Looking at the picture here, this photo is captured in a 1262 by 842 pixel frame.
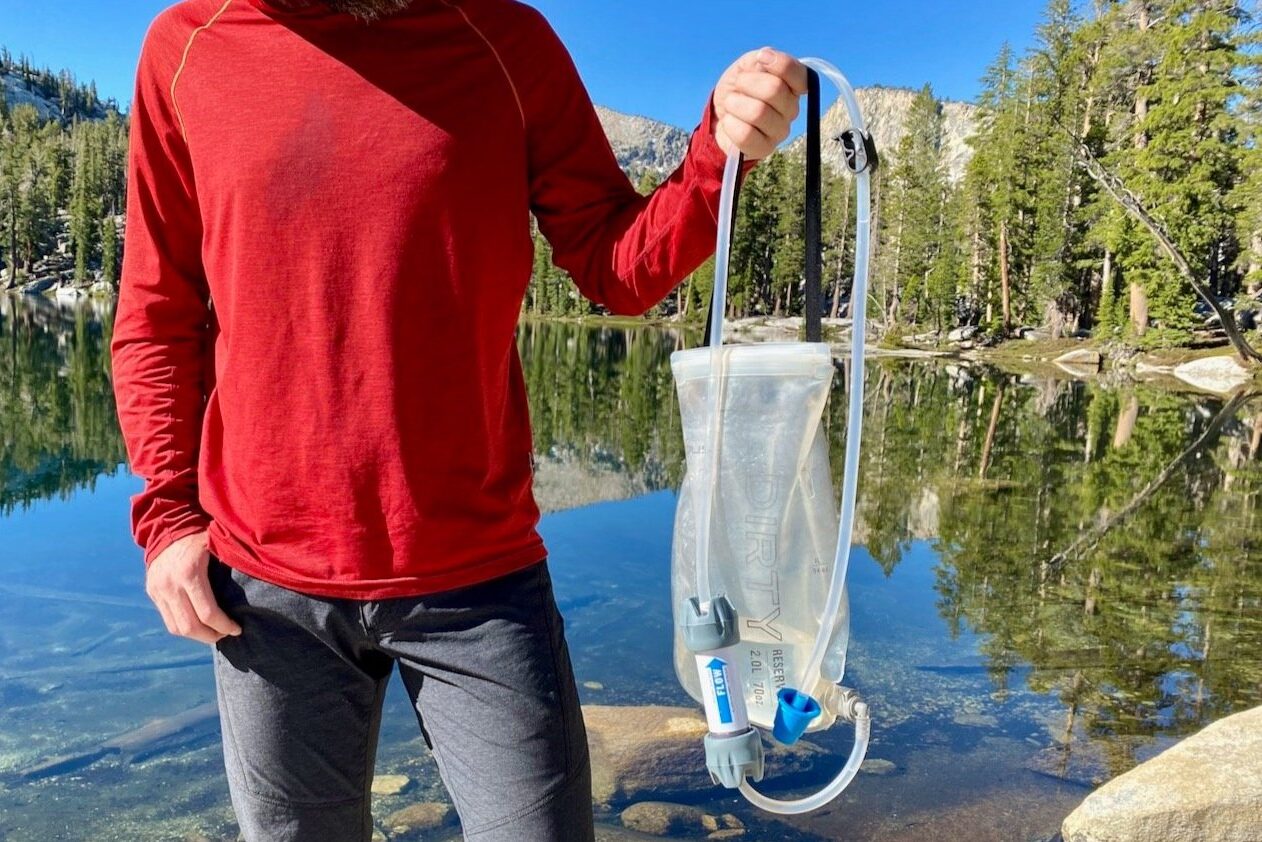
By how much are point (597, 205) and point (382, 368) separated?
16.3 inches

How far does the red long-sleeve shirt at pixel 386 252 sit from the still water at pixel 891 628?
7.91 ft

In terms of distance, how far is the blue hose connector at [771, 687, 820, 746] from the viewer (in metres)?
1.30

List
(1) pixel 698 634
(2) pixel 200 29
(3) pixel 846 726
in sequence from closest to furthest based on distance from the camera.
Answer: (1) pixel 698 634 < (2) pixel 200 29 < (3) pixel 846 726

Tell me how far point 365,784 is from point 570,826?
362mm

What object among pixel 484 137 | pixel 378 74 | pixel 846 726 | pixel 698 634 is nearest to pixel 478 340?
pixel 484 137

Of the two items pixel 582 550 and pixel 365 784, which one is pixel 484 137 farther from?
pixel 582 550

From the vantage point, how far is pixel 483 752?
54.0 inches

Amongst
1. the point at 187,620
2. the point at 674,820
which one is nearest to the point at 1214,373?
the point at 674,820

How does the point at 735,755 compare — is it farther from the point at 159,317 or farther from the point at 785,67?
the point at 159,317

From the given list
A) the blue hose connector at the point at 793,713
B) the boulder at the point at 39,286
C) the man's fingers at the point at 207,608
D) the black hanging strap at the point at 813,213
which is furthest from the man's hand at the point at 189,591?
the boulder at the point at 39,286

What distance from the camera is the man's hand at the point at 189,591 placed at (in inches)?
55.6

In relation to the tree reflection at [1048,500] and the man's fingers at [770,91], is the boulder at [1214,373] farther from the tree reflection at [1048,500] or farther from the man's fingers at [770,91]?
the man's fingers at [770,91]

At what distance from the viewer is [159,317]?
154 centimetres

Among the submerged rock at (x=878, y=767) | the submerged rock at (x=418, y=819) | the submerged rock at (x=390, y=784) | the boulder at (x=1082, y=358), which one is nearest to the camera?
the submerged rock at (x=418, y=819)
